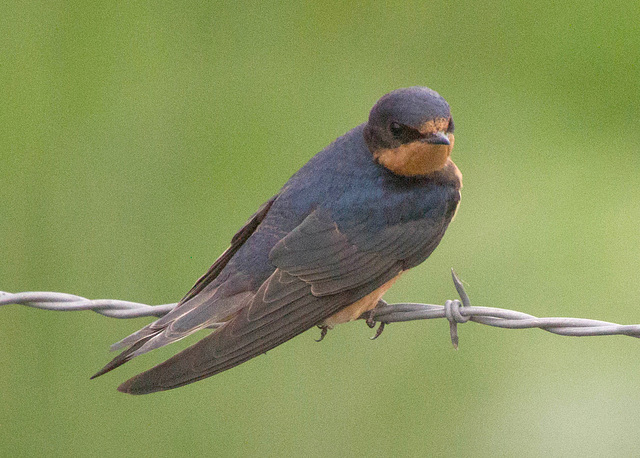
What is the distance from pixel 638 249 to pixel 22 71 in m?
2.79

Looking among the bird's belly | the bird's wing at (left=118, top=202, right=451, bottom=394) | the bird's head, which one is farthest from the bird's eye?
the bird's belly

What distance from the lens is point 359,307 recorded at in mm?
2754

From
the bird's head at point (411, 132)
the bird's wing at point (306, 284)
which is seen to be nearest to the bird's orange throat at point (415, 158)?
the bird's head at point (411, 132)

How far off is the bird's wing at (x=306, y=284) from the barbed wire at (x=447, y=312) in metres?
0.13

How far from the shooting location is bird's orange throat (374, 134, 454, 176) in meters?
2.71

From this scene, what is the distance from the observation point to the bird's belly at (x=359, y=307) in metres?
2.74

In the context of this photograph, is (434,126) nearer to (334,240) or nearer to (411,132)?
(411,132)

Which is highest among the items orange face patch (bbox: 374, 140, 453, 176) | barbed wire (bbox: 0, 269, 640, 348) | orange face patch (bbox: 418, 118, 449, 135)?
orange face patch (bbox: 418, 118, 449, 135)

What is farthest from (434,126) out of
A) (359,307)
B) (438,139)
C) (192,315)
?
(192,315)

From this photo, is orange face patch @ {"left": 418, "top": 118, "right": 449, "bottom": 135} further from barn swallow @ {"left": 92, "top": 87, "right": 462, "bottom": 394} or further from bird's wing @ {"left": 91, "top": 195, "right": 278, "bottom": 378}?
bird's wing @ {"left": 91, "top": 195, "right": 278, "bottom": 378}

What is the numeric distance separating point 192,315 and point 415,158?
764 mm

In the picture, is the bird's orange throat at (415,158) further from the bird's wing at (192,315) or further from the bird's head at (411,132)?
the bird's wing at (192,315)

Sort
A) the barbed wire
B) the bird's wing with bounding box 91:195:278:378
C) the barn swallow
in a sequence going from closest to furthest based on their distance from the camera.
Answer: the barbed wire
the bird's wing with bounding box 91:195:278:378
the barn swallow

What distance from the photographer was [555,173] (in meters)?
4.34
